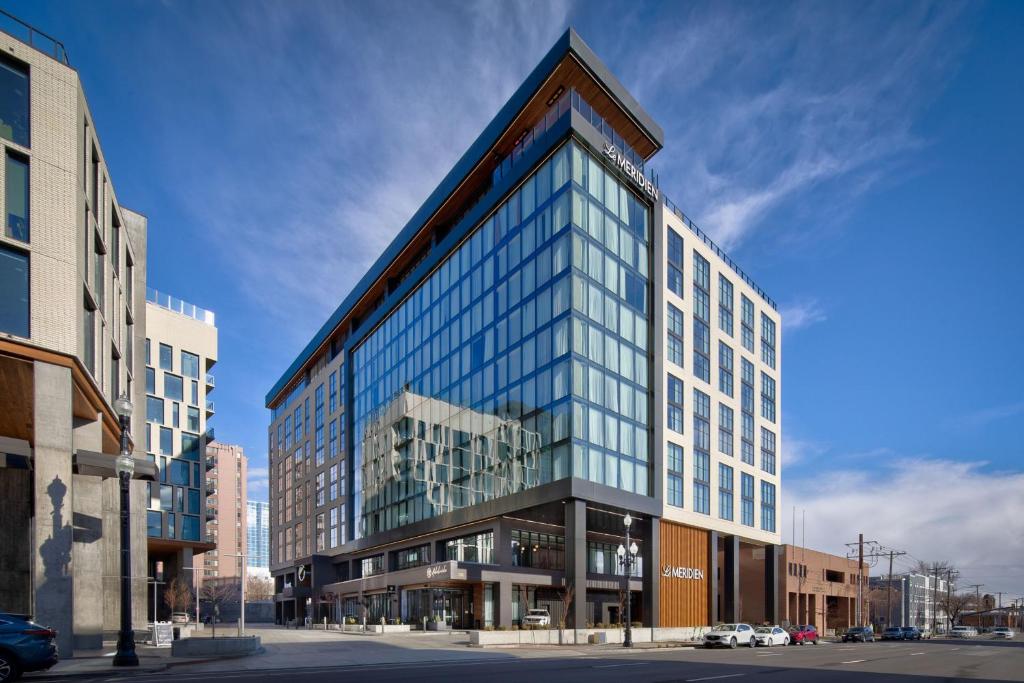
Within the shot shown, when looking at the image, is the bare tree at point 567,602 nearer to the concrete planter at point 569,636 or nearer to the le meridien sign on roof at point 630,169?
the concrete planter at point 569,636

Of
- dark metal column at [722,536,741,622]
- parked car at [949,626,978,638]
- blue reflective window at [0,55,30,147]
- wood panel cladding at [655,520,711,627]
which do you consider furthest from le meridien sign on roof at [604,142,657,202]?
parked car at [949,626,978,638]

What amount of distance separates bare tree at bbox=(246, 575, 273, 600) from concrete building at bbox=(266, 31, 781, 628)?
114621 mm

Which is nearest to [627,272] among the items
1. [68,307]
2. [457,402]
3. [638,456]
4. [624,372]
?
[624,372]

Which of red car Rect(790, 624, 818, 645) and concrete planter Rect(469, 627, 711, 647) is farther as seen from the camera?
red car Rect(790, 624, 818, 645)

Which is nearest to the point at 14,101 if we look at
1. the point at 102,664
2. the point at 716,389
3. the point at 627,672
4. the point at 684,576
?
the point at 102,664

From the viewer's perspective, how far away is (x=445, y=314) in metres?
64.7

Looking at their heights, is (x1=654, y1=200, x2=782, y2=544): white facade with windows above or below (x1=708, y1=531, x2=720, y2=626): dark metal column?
above

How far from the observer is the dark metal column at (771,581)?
7081cm

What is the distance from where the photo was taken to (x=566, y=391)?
47219 millimetres

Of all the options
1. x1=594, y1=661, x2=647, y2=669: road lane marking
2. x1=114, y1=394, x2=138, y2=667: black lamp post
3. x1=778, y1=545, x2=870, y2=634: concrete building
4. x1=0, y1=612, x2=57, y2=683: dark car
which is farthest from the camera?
x1=778, y1=545, x2=870, y2=634: concrete building

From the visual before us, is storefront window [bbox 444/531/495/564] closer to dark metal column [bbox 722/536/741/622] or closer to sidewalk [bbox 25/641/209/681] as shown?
dark metal column [bbox 722/536/741/622]

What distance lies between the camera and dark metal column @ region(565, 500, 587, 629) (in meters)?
Answer: 45.7

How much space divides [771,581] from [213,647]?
187 ft

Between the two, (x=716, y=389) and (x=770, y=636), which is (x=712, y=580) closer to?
(x=770, y=636)
